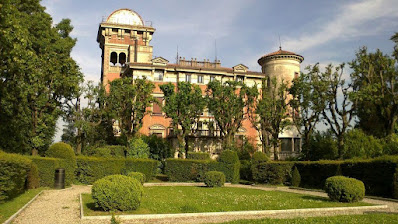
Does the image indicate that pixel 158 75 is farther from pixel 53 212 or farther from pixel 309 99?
pixel 53 212

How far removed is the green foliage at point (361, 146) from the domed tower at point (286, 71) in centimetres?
1481

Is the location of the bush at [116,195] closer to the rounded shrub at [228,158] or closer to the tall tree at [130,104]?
the rounded shrub at [228,158]

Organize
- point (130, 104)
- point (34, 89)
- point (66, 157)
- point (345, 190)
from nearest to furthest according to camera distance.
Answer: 1. point (345, 190)
2. point (66, 157)
3. point (34, 89)
4. point (130, 104)

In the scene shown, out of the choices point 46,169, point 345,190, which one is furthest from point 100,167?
point 345,190

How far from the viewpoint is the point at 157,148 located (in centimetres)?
3750

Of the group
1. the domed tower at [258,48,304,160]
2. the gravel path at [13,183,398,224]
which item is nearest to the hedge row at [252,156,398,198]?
the gravel path at [13,183,398,224]

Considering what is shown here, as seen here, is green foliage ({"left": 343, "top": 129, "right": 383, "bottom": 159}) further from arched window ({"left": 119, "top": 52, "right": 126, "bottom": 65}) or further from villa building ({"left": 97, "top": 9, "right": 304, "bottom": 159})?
arched window ({"left": 119, "top": 52, "right": 126, "bottom": 65})

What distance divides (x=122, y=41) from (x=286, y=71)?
24653 mm

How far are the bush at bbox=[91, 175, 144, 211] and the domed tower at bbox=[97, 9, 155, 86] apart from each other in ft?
128

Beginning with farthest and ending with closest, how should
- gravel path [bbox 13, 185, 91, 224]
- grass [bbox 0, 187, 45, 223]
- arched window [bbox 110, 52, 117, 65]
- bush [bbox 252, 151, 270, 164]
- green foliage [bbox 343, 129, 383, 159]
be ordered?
arched window [bbox 110, 52, 117, 65]
bush [bbox 252, 151, 270, 164]
green foliage [bbox 343, 129, 383, 159]
grass [bbox 0, 187, 45, 223]
gravel path [bbox 13, 185, 91, 224]

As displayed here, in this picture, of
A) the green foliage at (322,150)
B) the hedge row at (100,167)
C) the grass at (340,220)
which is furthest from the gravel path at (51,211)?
the green foliage at (322,150)

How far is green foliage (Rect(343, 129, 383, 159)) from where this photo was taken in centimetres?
2834

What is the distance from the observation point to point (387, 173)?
799 inches

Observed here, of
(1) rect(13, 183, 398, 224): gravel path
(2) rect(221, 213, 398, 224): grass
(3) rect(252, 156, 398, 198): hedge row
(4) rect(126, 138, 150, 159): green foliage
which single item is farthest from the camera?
(4) rect(126, 138, 150, 159): green foliage
